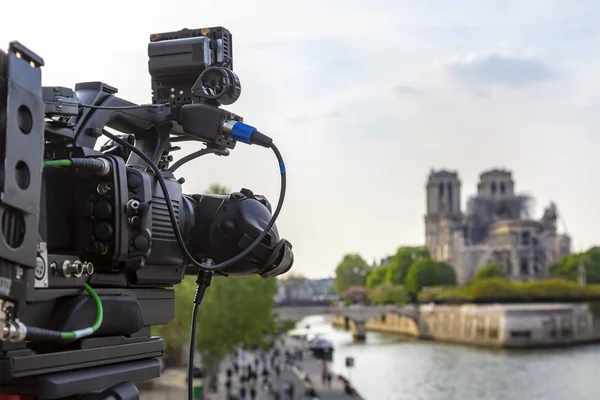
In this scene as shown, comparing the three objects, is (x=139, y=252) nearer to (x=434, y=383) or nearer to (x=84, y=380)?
(x=84, y=380)

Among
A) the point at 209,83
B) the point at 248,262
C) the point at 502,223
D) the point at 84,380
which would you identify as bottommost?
the point at 84,380

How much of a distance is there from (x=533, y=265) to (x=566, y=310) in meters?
41.1

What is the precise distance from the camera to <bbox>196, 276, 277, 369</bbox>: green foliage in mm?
28438

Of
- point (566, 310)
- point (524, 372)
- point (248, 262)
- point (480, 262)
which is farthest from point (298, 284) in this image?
point (248, 262)

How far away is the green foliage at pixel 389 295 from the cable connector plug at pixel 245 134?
8551 centimetres

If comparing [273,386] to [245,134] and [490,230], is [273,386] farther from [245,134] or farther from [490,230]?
[490,230]

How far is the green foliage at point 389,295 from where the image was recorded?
8769 cm

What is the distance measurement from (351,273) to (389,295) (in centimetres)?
3250

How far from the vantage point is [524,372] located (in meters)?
46.8

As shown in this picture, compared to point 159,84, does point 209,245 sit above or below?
below

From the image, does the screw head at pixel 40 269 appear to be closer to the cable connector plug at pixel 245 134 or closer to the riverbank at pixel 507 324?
the cable connector plug at pixel 245 134

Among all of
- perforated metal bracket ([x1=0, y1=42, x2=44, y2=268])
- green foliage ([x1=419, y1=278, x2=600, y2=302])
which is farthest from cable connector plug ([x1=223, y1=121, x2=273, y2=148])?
green foliage ([x1=419, y1=278, x2=600, y2=302])

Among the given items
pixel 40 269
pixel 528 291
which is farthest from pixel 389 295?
pixel 40 269

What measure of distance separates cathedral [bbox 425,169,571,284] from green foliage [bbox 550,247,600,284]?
6925 mm
